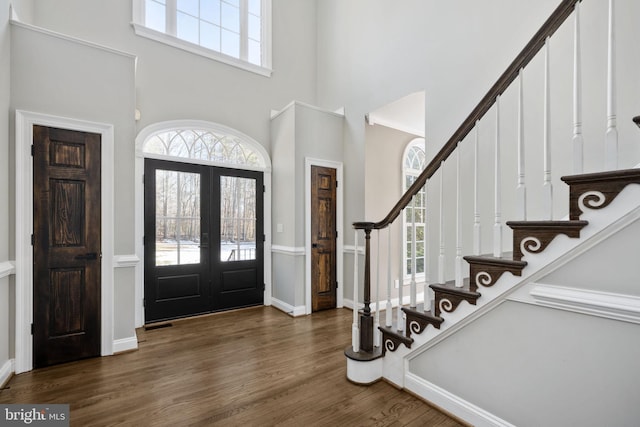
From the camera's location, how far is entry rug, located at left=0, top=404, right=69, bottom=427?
1914mm

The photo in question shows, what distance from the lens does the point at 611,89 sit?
4.44 ft

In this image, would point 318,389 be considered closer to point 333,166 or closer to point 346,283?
point 346,283

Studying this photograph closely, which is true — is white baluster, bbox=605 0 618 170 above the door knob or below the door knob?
above

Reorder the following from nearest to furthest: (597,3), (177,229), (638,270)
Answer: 1. (638,270)
2. (597,3)
3. (177,229)

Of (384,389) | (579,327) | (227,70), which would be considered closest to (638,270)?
(579,327)

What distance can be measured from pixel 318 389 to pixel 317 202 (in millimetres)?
2476

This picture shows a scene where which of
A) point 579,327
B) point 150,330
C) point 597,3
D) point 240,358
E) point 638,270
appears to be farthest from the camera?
point 150,330

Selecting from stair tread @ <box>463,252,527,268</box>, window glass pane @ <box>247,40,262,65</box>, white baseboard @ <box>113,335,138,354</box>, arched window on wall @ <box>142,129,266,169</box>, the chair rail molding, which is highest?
window glass pane @ <box>247,40,262,65</box>

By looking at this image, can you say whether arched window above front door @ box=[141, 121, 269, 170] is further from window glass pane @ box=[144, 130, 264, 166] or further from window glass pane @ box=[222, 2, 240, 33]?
window glass pane @ box=[222, 2, 240, 33]

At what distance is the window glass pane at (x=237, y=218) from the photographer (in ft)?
13.7

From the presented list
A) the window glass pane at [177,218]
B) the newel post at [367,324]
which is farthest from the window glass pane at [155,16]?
the newel post at [367,324]

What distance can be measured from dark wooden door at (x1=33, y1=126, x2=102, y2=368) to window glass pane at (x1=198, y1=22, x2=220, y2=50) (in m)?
2.20

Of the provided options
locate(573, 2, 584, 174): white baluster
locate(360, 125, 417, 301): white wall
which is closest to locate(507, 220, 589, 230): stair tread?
locate(573, 2, 584, 174): white baluster

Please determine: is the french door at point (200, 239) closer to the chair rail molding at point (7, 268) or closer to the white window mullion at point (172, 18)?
the chair rail molding at point (7, 268)
